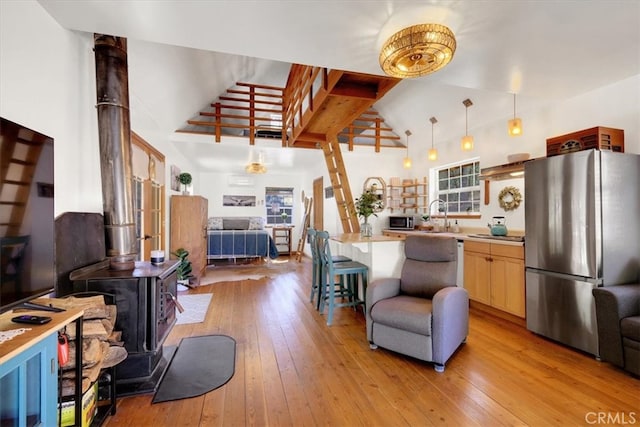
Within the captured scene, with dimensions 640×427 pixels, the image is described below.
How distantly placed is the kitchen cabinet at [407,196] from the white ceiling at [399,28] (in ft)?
10.2

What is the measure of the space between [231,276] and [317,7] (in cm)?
491

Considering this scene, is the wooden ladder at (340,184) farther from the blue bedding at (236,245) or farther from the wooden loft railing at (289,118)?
the blue bedding at (236,245)

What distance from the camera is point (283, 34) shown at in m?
2.11

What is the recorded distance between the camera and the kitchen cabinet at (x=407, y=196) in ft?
19.3

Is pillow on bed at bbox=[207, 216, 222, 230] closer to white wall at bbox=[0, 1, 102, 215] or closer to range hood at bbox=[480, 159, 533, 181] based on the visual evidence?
white wall at bbox=[0, 1, 102, 215]

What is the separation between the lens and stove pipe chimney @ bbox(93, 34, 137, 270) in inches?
81.4

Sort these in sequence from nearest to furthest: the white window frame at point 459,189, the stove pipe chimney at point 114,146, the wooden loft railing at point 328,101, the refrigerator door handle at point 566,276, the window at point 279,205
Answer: the stove pipe chimney at point 114,146 < the refrigerator door handle at point 566,276 < the wooden loft railing at point 328,101 < the white window frame at point 459,189 < the window at point 279,205

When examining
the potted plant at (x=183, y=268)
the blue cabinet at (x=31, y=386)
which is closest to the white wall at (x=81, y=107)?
the blue cabinet at (x=31, y=386)

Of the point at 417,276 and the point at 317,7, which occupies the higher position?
the point at 317,7

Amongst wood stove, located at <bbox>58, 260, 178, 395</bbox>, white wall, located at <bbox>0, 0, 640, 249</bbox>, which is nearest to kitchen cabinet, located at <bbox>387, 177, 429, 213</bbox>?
white wall, located at <bbox>0, 0, 640, 249</bbox>

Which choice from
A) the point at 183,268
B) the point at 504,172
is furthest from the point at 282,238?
the point at 504,172

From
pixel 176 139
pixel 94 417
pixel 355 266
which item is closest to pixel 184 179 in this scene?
pixel 176 139

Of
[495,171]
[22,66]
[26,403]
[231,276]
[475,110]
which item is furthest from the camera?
[231,276]

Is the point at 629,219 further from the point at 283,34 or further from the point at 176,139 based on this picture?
the point at 176,139
